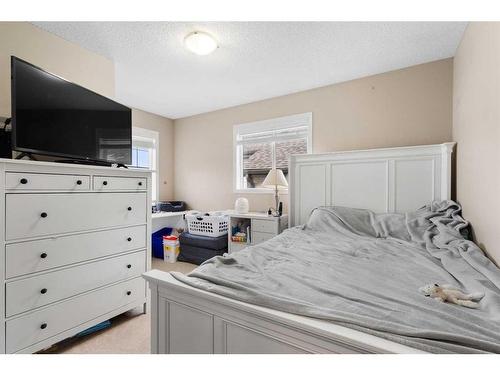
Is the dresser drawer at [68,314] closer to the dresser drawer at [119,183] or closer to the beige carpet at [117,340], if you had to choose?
the beige carpet at [117,340]

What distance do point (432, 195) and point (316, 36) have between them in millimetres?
1753

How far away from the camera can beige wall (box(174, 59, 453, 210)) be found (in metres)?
2.39

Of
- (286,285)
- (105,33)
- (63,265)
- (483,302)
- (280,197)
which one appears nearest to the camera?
(483,302)

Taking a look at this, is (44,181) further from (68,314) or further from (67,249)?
(68,314)

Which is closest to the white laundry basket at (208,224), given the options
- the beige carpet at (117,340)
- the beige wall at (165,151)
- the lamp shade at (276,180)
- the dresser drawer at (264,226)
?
the dresser drawer at (264,226)

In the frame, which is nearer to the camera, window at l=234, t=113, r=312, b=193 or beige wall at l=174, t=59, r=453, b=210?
beige wall at l=174, t=59, r=453, b=210

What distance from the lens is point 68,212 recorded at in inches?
60.3

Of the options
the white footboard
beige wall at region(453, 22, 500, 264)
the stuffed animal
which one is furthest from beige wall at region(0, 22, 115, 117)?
beige wall at region(453, 22, 500, 264)

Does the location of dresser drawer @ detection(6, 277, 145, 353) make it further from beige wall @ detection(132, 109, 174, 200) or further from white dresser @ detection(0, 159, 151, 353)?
beige wall @ detection(132, 109, 174, 200)

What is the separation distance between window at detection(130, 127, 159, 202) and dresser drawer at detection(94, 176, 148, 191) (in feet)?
5.87

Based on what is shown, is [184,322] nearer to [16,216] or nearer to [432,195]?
[16,216]

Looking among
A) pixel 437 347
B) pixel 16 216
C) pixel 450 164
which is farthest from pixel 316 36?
pixel 16 216

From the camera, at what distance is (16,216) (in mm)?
1304

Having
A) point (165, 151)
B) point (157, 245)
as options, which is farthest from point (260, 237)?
point (165, 151)
